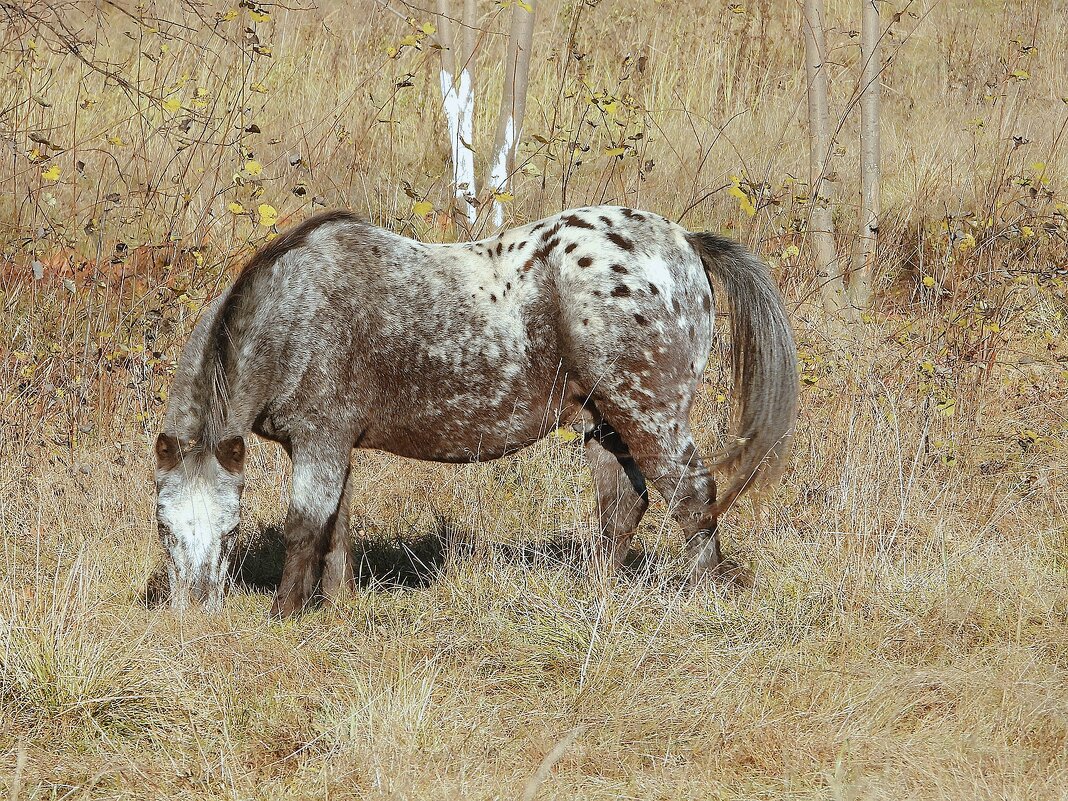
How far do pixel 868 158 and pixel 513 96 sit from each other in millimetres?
2670

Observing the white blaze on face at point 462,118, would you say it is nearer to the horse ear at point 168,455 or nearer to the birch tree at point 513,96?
the birch tree at point 513,96

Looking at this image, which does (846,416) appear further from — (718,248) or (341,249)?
(341,249)

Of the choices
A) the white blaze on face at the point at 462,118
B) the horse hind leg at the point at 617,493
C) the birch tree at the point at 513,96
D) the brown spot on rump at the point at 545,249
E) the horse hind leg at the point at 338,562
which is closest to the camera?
the brown spot on rump at the point at 545,249

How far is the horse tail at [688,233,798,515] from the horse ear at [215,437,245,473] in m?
2.02

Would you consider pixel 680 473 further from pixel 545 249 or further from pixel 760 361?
pixel 545 249

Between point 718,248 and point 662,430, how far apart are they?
0.85m

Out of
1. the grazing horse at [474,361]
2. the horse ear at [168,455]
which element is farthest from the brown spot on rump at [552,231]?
the horse ear at [168,455]

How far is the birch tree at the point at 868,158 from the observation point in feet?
24.6

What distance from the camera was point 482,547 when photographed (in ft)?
16.6

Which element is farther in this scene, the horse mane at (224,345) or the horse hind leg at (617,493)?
the horse hind leg at (617,493)

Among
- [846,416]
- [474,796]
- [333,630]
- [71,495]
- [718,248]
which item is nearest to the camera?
[474,796]

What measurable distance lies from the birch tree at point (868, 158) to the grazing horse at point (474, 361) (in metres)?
3.14

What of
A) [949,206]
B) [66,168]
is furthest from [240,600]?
[949,206]

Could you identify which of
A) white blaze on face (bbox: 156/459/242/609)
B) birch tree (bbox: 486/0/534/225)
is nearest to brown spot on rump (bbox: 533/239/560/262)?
white blaze on face (bbox: 156/459/242/609)
